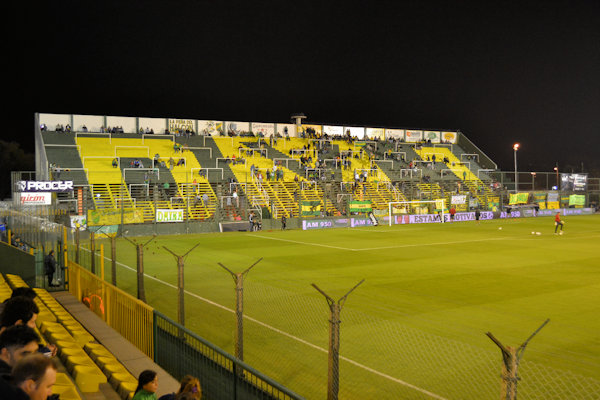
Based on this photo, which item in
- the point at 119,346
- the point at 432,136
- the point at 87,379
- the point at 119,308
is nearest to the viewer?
the point at 87,379

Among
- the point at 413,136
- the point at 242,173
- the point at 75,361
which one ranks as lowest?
the point at 75,361

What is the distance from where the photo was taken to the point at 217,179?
50938 mm

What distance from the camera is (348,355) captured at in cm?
1025

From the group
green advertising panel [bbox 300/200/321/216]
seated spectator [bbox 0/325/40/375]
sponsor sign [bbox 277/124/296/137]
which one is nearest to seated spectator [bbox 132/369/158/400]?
seated spectator [bbox 0/325/40/375]

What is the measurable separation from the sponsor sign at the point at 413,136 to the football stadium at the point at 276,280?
57.9ft

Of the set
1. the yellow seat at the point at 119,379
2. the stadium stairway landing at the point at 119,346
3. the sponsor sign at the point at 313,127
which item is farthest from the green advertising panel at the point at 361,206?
the yellow seat at the point at 119,379

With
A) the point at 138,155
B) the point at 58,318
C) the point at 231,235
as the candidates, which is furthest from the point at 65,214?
the point at 58,318

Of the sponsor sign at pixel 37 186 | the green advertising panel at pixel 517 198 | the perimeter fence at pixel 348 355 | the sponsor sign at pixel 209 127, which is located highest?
the sponsor sign at pixel 209 127

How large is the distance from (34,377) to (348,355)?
752 cm

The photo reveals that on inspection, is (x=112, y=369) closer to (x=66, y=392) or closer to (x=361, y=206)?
(x=66, y=392)

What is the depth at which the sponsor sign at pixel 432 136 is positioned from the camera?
7681 centimetres

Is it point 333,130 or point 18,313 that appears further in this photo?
point 333,130

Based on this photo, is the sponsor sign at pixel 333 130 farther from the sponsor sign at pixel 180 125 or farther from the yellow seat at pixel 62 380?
the yellow seat at pixel 62 380

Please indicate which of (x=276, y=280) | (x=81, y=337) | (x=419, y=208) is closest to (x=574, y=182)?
(x=419, y=208)
